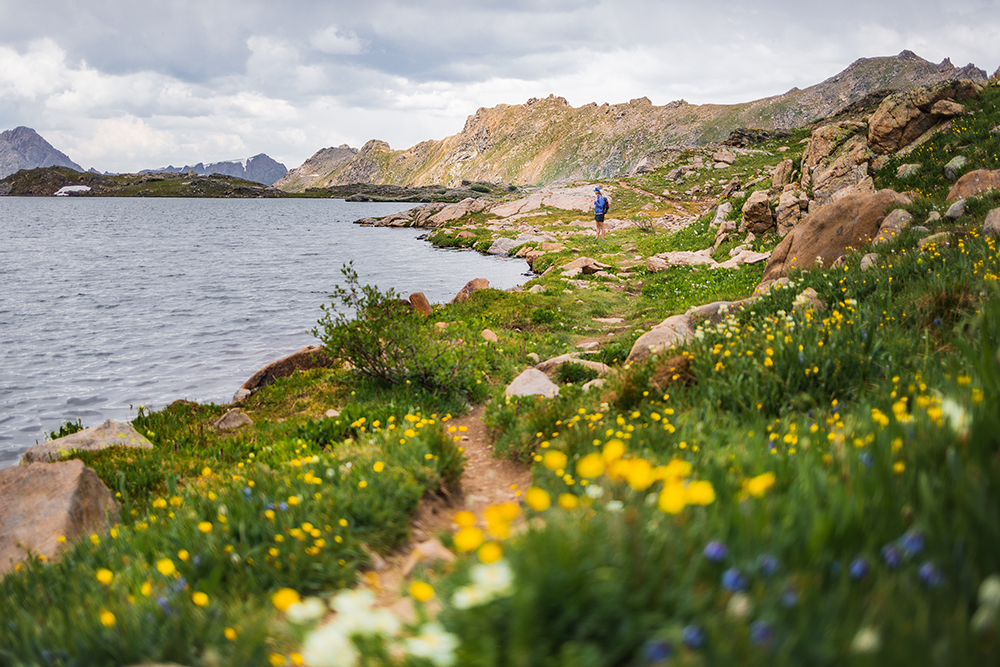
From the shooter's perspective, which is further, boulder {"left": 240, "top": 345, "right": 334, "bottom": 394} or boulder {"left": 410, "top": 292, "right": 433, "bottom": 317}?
boulder {"left": 410, "top": 292, "right": 433, "bottom": 317}

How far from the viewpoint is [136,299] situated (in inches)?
981

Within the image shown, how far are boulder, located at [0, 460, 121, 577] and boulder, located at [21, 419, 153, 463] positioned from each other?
1.98 meters

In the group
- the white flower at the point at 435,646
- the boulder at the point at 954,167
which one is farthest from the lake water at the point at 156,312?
the boulder at the point at 954,167

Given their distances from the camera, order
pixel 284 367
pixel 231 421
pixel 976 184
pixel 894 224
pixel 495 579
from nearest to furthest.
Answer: pixel 495 579 → pixel 231 421 → pixel 976 184 → pixel 894 224 → pixel 284 367

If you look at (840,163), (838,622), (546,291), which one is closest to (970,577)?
(838,622)

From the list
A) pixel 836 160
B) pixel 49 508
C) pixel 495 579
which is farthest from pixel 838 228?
pixel 49 508

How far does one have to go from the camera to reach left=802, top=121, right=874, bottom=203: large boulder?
1880 cm

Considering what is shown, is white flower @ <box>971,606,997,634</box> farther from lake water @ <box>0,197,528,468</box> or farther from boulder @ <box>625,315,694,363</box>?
lake water @ <box>0,197,528,468</box>

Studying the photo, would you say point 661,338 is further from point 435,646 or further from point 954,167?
point 954,167

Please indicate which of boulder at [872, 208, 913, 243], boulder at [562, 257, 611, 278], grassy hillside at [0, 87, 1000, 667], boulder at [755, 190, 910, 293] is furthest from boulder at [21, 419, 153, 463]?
boulder at [562, 257, 611, 278]

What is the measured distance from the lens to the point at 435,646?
168 cm

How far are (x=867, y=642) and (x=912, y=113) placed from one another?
2303 cm

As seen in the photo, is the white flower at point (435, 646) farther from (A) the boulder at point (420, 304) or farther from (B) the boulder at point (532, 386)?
(A) the boulder at point (420, 304)

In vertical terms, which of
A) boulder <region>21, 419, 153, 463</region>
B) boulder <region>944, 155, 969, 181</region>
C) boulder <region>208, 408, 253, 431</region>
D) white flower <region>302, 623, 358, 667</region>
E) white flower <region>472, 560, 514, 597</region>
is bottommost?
boulder <region>208, 408, 253, 431</region>
